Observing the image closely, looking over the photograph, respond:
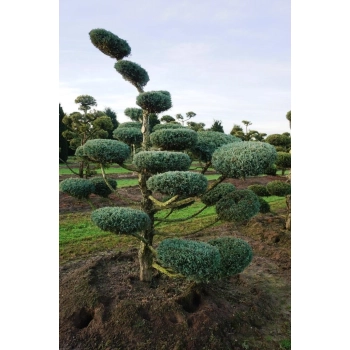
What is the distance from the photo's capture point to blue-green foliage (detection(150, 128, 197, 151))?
2.45 m

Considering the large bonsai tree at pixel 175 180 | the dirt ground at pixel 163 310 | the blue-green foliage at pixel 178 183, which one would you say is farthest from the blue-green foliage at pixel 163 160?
the dirt ground at pixel 163 310

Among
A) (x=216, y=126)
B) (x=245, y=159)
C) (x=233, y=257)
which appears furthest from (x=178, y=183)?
(x=216, y=126)

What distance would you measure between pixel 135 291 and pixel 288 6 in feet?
9.54

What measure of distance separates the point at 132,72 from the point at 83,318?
235cm

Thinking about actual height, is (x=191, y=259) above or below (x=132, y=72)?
below

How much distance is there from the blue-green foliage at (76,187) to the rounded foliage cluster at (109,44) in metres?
1.31

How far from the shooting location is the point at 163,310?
2.65 m

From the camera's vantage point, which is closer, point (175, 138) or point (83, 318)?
point (175, 138)

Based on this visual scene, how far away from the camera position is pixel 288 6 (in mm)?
2297

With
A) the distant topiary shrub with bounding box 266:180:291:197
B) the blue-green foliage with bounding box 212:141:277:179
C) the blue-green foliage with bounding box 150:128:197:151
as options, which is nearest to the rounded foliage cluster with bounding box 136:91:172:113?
the blue-green foliage with bounding box 150:128:197:151

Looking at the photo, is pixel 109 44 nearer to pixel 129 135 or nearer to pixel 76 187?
pixel 129 135

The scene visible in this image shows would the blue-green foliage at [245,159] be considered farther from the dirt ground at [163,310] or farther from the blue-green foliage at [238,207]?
the dirt ground at [163,310]
